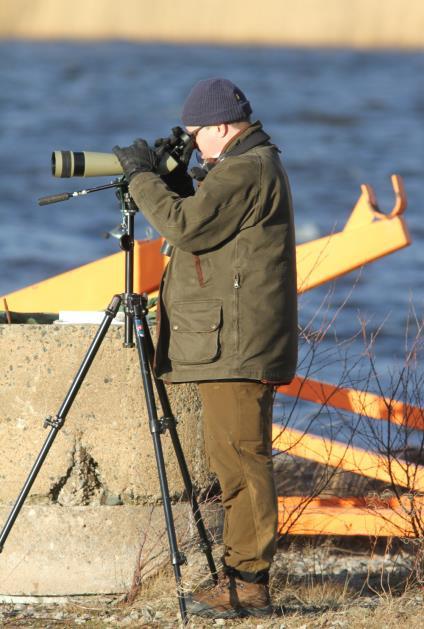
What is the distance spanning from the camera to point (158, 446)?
17.0ft

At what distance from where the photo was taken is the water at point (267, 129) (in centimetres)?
2094

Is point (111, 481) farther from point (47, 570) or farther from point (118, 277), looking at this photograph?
point (118, 277)

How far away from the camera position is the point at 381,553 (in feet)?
25.3

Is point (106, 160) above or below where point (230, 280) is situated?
above

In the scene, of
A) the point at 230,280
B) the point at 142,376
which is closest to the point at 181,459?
the point at 142,376

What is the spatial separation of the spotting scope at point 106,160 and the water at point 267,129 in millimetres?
5057

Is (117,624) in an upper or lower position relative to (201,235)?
lower

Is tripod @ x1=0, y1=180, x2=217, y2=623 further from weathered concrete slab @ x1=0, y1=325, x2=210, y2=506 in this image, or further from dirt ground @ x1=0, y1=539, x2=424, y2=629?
Answer: dirt ground @ x1=0, y1=539, x2=424, y2=629

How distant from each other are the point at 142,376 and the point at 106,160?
2.47 ft

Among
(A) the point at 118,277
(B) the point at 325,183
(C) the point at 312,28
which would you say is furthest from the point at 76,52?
(A) the point at 118,277

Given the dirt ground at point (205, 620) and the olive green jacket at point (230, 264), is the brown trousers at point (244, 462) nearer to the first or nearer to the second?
the olive green jacket at point (230, 264)

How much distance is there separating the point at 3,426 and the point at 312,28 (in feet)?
204

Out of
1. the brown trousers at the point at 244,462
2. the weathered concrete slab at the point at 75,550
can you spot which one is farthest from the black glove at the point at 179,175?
the weathered concrete slab at the point at 75,550

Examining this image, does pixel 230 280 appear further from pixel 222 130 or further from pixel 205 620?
pixel 205 620
